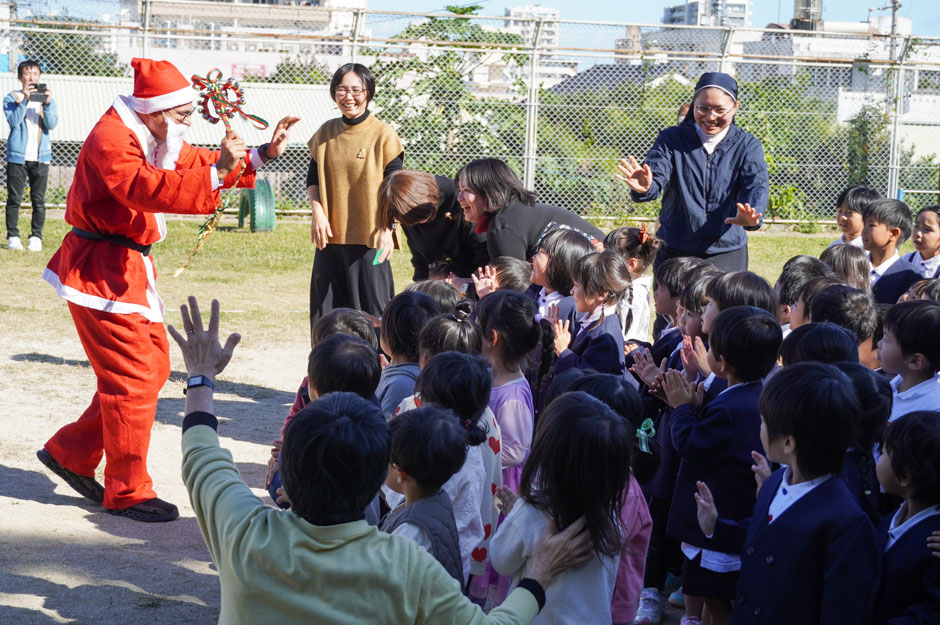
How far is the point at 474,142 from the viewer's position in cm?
1541

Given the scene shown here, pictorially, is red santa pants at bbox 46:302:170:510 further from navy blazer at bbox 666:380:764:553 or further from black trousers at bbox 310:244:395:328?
navy blazer at bbox 666:380:764:553

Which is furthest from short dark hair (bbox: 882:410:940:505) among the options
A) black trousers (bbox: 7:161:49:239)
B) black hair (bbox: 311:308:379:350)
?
Result: black trousers (bbox: 7:161:49:239)

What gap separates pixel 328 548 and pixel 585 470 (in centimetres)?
73

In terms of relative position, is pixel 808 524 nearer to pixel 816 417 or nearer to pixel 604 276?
pixel 816 417

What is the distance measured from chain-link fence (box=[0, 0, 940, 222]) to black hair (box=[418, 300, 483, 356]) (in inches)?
448

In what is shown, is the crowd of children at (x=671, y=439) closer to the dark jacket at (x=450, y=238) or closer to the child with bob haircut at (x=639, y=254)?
the child with bob haircut at (x=639, y=254)

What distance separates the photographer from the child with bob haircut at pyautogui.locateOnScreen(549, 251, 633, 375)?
4188 mm

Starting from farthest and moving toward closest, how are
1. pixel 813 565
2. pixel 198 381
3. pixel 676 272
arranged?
1. pixel 676 272
2. pixel 813 565
3. pixel 198 381

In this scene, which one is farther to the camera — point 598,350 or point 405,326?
point 598,350

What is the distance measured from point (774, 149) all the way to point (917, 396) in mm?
13844

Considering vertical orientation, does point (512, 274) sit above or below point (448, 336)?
above

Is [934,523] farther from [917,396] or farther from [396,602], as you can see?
[396,602]

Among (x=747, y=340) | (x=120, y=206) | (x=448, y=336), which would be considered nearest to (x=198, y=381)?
(x=448, y=336)

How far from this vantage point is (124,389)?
4.60 m
